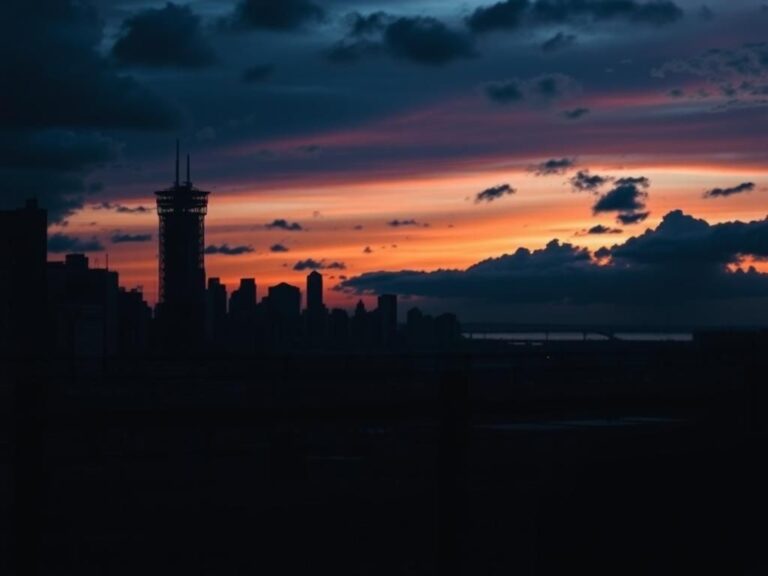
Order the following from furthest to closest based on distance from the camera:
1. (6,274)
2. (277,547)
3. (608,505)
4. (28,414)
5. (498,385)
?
(6,274)
(498,385)
(277,547)
(28,414)
(608,505)

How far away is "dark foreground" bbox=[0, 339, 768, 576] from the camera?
5363 millimetres

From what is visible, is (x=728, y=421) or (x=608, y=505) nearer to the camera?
(x=608, y=505)

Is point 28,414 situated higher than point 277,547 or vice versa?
point 28,414

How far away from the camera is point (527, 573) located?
32.4ft

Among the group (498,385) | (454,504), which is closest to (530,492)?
(454,504)

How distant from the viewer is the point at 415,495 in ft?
43.9

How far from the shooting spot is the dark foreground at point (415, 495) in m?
5.36

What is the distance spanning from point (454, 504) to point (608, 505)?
2073mm

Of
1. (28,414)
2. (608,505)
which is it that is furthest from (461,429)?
(28,414)

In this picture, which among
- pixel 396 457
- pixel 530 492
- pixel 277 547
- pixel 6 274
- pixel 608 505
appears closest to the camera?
pixel 608 505

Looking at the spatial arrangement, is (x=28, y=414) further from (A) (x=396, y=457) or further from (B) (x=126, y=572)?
(A) (x=396, y=457)

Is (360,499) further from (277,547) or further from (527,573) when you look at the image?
(527,573)

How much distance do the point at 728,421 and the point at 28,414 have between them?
19.1 ft

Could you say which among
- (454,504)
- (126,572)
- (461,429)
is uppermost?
(461,429)
